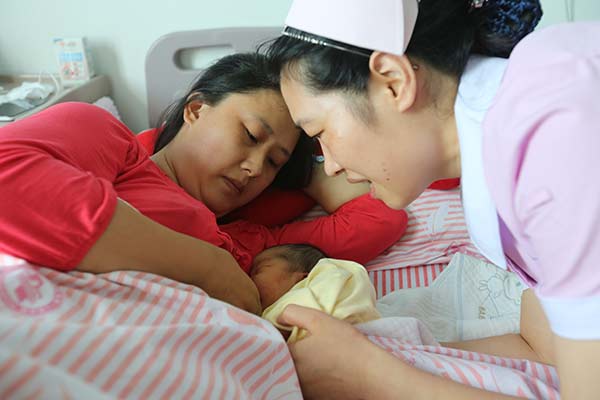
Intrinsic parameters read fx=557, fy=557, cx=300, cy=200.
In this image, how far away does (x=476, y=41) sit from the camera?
946 millimetres

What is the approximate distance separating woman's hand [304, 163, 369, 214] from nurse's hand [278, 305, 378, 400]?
749 millimetres

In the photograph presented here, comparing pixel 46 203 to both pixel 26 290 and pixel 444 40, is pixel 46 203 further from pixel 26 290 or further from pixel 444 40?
pixel 444 40

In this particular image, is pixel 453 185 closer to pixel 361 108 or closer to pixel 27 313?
pixel 361 108

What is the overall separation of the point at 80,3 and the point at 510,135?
1919 mm

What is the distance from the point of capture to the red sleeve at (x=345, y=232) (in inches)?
61.2

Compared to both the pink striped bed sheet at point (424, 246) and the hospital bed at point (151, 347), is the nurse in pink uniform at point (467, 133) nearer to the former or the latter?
the hospital bed at point (151, 347)

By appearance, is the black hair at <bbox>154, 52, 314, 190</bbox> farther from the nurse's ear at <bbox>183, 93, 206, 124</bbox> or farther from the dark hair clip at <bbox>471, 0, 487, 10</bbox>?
the dark hair clip at <bbox>471, 0, 487, 10</bbox>

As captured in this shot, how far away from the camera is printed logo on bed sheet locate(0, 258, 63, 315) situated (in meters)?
0.69

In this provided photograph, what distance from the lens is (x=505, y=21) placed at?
0.90 metres

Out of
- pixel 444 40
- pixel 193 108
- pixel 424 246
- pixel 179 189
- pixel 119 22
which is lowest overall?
pixel 424 246

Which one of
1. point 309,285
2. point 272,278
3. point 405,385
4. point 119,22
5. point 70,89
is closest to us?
point 405,385

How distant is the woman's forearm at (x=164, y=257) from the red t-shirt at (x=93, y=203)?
1.0 inches

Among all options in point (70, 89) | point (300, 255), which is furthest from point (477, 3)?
point (70, 89)

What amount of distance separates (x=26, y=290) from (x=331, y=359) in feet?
1.58
